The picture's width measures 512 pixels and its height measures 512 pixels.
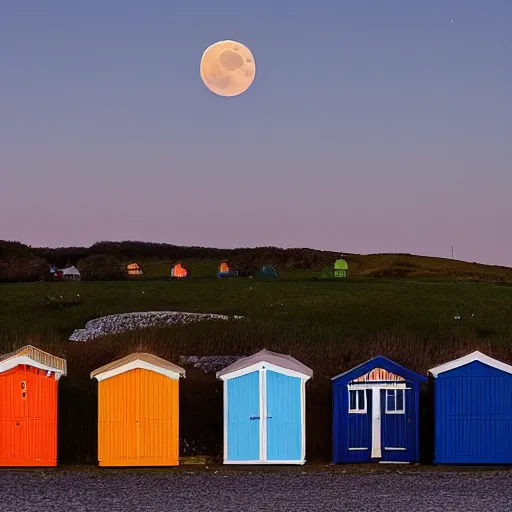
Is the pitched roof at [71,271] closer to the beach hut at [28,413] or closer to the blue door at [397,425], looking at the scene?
the beach hut at [28,413]

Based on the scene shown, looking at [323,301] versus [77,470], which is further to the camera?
[323,301]

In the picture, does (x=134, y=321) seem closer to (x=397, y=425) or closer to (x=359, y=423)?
(x=359, y=423)

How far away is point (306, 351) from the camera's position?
87.5 feet

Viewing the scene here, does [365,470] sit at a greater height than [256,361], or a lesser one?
lesser

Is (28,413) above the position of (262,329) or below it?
below

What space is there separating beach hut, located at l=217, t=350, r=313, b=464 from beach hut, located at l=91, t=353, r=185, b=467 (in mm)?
914

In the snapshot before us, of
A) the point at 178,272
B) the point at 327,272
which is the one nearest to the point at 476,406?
the point at 178,272

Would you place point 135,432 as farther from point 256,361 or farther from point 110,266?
point 110,266

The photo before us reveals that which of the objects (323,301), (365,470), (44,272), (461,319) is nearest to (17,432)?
(365,470)

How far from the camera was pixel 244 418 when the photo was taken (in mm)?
17547

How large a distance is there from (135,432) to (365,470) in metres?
3.83

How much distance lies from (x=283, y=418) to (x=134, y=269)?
74.9m

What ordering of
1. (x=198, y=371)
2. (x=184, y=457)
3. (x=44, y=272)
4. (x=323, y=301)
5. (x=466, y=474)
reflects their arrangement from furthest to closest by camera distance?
(x=44, y=272) < (x=323, y=301) < (x=198, y=371) < (x=184, y=457) < (x=466, y=474)

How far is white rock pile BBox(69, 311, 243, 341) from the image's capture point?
143 ft
